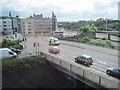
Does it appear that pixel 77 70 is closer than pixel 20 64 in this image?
Yes

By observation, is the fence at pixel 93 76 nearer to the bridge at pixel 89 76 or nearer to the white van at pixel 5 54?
the bridge at pixel 89 76

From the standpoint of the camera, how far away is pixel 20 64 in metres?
10.7

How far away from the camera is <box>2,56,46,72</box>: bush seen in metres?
10.0

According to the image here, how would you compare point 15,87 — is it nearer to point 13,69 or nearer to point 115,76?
point 13,69

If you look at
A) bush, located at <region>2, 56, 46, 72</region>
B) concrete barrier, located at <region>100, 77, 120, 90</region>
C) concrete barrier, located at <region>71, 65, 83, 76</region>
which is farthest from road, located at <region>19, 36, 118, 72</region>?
concrete barrier, located at <region>100, 77, 120, 90</region>

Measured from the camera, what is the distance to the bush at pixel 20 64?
10047 millimetres

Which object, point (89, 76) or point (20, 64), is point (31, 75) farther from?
point (89, 76)

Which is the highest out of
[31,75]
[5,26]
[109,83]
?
[5,26]

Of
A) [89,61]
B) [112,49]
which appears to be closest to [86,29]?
[112,49]

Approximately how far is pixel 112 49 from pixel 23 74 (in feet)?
37.4

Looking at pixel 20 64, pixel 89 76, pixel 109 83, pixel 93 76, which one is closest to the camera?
pixel 109 83

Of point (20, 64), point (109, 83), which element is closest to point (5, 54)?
point (20, 64)

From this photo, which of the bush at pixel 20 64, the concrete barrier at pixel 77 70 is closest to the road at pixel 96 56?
the concrete barrier at pixel 77 70

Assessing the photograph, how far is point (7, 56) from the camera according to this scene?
40.2 feet
